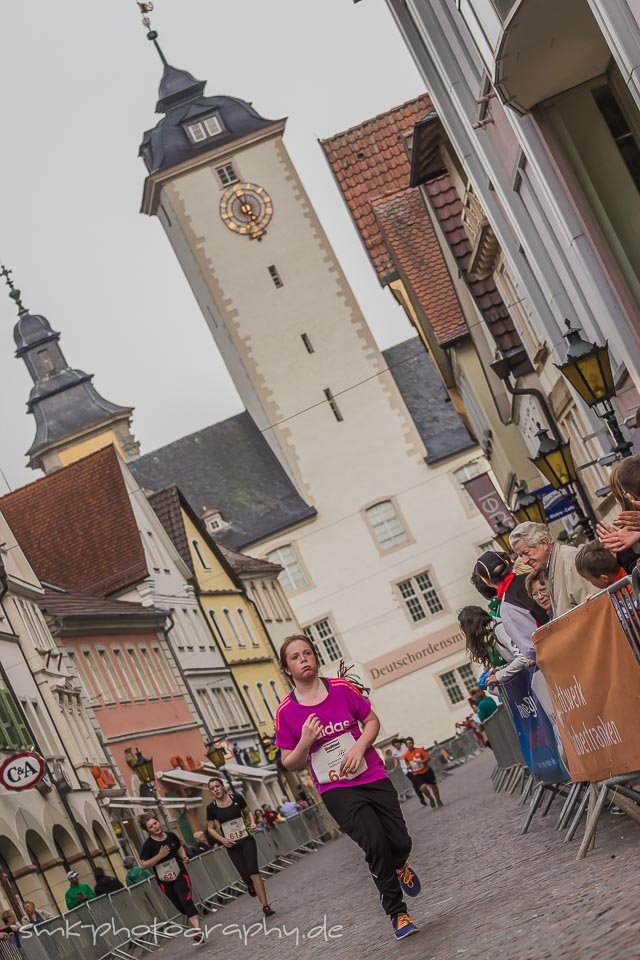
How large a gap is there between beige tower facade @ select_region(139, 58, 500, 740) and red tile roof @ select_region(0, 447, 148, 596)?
19.4 metres

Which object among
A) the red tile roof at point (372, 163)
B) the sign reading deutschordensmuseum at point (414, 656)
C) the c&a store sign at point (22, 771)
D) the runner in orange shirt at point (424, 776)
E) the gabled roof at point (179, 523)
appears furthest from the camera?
the sign reading deutschordensmuseum at point (414, 656)

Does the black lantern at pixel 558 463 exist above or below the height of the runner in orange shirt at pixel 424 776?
above

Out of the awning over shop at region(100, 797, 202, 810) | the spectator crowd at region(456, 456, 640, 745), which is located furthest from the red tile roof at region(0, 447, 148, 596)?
the spectator crowd at region(456, 456, 640, 745)

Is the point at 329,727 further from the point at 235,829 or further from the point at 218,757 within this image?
the point at 218,757

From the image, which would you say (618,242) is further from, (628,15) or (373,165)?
(373,165)

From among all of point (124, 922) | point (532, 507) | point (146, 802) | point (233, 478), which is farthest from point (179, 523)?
point (124, 922)

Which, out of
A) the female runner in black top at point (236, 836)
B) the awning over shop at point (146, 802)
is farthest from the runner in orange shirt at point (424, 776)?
the female runner in black top at point (236, 836)

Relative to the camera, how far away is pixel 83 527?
58.4 m

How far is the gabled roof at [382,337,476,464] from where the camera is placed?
79.4 meters

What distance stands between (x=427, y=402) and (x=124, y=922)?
60597 millimetres

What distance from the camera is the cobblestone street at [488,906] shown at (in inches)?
288

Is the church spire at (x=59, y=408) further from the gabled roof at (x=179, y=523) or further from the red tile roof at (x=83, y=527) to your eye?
the red tile roof at (x=83, y=527)

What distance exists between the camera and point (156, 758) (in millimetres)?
48812

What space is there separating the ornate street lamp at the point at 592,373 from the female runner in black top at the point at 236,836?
18.5 feet
